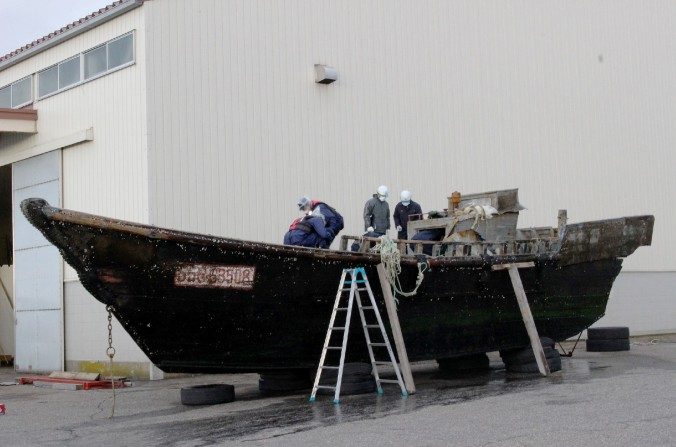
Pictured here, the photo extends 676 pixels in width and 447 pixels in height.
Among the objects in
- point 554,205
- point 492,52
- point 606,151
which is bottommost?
point 554,205

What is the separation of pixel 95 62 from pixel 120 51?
83 centimetres

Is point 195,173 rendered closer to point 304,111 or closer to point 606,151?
point 304,111

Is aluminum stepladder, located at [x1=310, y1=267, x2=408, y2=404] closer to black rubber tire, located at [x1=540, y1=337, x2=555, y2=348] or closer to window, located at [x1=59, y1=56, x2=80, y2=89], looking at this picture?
black rubber tire, located at [x1=540, y1=337, x2=555, y2=348]

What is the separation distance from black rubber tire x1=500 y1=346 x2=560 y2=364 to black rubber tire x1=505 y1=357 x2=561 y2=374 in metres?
A: 0.05

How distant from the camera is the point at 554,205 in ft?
70.1

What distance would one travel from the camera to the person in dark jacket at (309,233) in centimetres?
1222

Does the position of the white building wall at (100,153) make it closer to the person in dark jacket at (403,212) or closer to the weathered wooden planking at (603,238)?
the person in dark jacket at (403,212)

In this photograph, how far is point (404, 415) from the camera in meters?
9.39

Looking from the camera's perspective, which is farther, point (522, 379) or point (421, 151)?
point (421, 151)

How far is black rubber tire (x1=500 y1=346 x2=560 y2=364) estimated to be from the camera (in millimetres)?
13523

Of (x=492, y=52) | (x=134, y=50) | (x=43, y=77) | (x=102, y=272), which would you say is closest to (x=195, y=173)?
(x=134, y=50)

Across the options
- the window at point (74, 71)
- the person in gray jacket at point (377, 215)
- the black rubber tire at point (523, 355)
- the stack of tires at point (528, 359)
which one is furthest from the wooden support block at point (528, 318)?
the window at point (74, 71)

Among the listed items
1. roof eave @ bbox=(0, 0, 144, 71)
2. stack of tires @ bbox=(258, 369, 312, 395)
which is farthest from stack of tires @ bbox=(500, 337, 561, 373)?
roof eave @ bbox=(0, 0, 144, 71)

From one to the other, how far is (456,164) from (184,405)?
9846mm
